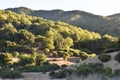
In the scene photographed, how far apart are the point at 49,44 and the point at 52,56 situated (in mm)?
4119

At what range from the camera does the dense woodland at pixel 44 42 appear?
83.3 metres

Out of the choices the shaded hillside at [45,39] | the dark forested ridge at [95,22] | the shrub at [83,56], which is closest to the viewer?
the shrub at [83,56]

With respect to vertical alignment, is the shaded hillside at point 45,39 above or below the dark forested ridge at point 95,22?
below

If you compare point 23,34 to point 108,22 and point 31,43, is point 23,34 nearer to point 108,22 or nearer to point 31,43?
point 31,43

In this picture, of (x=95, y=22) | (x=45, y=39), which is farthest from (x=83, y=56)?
(x=95, y=22)

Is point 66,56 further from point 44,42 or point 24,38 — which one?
point 24,38

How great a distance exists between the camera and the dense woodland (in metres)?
→ 83.3

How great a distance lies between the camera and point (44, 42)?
9006 cm

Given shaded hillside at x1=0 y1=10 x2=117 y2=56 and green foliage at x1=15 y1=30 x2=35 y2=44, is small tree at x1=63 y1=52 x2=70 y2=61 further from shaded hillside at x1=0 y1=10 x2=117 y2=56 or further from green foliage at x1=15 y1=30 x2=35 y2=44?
green foliage at x1=15 y1=30 x2=35 y2=44

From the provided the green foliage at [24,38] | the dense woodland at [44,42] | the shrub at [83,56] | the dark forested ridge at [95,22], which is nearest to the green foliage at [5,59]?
the dense woodland at [44,42]

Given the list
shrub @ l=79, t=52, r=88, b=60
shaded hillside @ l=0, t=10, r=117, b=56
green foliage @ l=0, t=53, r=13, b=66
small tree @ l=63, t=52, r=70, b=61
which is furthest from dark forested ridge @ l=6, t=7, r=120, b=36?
green foliage @ l=0, t=53, r=13, b=66

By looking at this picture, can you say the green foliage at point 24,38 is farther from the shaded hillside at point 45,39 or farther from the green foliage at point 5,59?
the green foliage at point 5,59

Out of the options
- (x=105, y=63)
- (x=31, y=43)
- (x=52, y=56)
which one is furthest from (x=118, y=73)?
(x=31, y=43)

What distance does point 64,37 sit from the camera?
103938 millimetres
